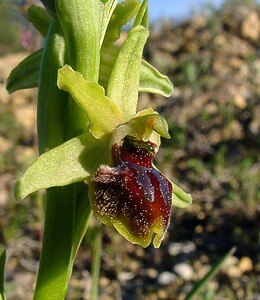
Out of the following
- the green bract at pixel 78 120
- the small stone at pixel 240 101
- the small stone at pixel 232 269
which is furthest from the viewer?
the small stone at pixel 240 101

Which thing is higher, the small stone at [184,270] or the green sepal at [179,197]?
the green sepal at [179,197]

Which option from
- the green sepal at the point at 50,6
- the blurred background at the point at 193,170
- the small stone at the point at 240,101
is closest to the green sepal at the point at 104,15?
the green sepal at the point at 50,6

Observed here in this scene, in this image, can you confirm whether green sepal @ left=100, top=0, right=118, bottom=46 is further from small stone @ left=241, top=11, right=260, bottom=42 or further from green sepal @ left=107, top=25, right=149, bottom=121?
small stone @ left=241, top=11, right=260, bottom=42

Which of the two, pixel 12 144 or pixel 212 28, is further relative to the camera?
pixel 212 28

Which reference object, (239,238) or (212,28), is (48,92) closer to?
(239,238)

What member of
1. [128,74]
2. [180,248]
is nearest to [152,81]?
[128,74]

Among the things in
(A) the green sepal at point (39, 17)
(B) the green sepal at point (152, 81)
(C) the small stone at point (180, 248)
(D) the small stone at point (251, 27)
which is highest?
(A) the green sepal at point (39, 17)

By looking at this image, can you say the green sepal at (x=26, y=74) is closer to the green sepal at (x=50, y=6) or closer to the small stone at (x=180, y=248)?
the green sepal at (x=50, y=6)

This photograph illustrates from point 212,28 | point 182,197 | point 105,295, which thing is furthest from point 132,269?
point 212,28
